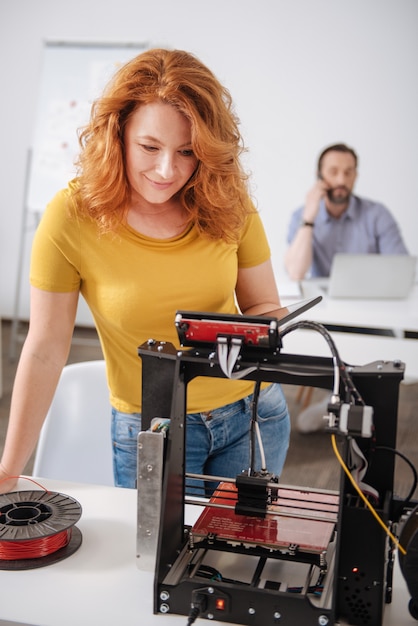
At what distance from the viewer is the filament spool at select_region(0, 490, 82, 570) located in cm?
116

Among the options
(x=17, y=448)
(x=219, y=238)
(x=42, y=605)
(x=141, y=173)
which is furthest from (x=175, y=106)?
(x=42, y=605)

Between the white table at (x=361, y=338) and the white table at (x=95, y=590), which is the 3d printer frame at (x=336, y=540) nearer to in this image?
the white table at (x=95, y=590)

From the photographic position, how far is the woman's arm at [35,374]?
4.54 feet

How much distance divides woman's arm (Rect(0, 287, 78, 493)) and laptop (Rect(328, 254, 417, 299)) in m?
2.10

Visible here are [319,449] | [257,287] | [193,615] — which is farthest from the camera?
[319,449]

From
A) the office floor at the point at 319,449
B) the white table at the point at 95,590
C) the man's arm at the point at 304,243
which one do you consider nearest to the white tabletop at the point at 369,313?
the office floor at the point at 319,449

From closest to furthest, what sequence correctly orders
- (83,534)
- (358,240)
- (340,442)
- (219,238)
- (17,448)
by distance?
(340,442)
(83,534)
(17,448)
(219,238)
(358,240)

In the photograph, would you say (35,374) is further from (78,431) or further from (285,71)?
(285,71)

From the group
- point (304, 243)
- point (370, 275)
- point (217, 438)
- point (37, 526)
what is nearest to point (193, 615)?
point (37, 526)

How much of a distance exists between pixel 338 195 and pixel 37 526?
4.07 metres

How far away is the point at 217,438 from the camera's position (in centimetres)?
151

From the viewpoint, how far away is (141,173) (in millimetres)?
1441

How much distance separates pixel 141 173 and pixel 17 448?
21.7 inches

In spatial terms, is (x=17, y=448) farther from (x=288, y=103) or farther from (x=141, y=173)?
(x=288, y=103)
